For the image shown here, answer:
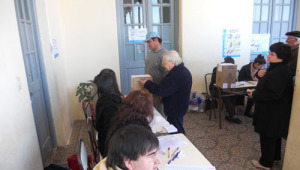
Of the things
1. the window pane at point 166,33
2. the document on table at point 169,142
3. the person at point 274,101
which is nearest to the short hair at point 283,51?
the person at point 274,101

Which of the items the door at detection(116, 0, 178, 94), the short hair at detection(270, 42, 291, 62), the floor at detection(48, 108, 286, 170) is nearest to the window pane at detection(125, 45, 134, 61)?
the door at detection(116, 0, 178, 94)

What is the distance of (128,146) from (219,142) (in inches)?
102

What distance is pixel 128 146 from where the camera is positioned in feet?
3.39

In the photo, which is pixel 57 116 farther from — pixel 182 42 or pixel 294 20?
pixel 294 20

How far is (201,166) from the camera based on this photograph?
149 cm

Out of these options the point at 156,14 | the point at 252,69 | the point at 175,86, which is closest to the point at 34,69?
the point at 175,86

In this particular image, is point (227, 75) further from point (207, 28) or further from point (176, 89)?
point (176, 89)

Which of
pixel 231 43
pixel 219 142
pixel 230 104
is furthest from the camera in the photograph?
pixel 231 43

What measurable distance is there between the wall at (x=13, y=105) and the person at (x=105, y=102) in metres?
0.62

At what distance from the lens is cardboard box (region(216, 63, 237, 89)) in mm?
3520

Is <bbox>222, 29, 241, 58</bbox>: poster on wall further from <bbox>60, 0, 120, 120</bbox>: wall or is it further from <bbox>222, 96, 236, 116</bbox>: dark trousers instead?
<bbox>60, 0, 120, 120</bbox>: wall

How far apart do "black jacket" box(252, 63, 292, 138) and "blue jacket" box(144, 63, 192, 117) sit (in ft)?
2.62

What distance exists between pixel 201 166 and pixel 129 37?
10.9 feet

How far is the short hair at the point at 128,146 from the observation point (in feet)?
3.40
